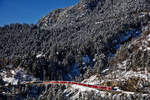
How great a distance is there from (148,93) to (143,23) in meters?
115

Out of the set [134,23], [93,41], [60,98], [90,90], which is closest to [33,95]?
[60,98]

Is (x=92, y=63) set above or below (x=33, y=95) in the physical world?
above

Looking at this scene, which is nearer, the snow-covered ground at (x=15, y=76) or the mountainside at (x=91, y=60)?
the mountainside at (x=91, y=60)

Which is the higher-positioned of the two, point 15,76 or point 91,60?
point 91,60

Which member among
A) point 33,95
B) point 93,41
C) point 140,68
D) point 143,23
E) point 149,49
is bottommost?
point 33,95

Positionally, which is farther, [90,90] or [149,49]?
[149,49]

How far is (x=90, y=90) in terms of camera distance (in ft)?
286

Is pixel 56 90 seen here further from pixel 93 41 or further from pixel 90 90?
pixel 93 41

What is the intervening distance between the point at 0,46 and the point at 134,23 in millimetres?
157175

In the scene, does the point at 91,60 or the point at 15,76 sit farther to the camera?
the point at 91,60

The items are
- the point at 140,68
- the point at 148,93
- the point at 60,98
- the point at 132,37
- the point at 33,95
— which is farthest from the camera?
the point at 132,37

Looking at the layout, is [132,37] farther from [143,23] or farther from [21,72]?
[21,72]

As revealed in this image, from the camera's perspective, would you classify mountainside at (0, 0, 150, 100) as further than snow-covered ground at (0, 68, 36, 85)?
No

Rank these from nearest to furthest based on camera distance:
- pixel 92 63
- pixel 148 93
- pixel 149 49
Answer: pixel 148 93 → pixel 149 49 → pixel 92 63
